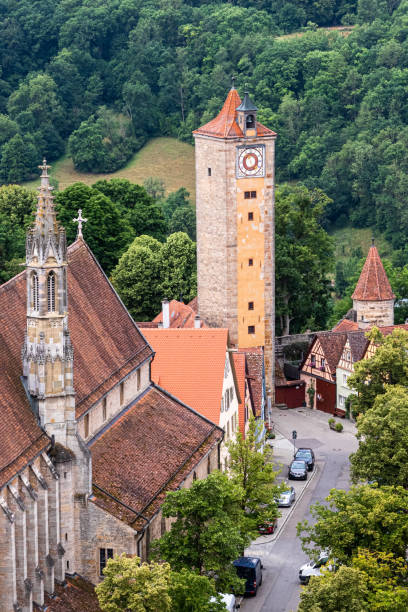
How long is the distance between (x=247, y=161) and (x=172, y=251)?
23404 millimetres

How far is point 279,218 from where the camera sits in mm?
137500

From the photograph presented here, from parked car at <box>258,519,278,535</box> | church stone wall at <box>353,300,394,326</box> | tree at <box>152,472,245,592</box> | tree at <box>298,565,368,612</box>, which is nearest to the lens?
tree at <box>298,565,368,612</box>

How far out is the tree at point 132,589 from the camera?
6450 cm

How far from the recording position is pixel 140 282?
13338 cm

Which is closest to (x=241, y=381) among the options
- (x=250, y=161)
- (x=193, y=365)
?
(x=193, y=365)

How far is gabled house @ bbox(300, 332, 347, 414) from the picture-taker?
120000 millimetres

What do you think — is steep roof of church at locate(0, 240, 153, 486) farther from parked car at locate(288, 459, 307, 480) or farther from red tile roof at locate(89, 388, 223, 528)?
parked car at locate(288, 459, 307, 480)

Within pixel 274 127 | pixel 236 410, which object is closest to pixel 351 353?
pixel 236 410

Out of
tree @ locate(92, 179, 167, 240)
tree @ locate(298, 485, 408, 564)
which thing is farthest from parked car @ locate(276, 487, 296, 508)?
tree @ locate(92, 179, 167, 240)

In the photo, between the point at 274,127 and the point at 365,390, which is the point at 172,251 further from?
the point at 274,127

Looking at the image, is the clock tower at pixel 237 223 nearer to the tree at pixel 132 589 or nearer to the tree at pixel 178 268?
the tree at pixel 178 268

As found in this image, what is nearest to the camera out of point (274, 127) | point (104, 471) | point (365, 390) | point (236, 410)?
point (104, 471)

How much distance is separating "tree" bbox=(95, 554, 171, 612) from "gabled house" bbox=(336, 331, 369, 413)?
53.4m

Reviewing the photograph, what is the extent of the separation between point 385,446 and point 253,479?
8276 millimetres
